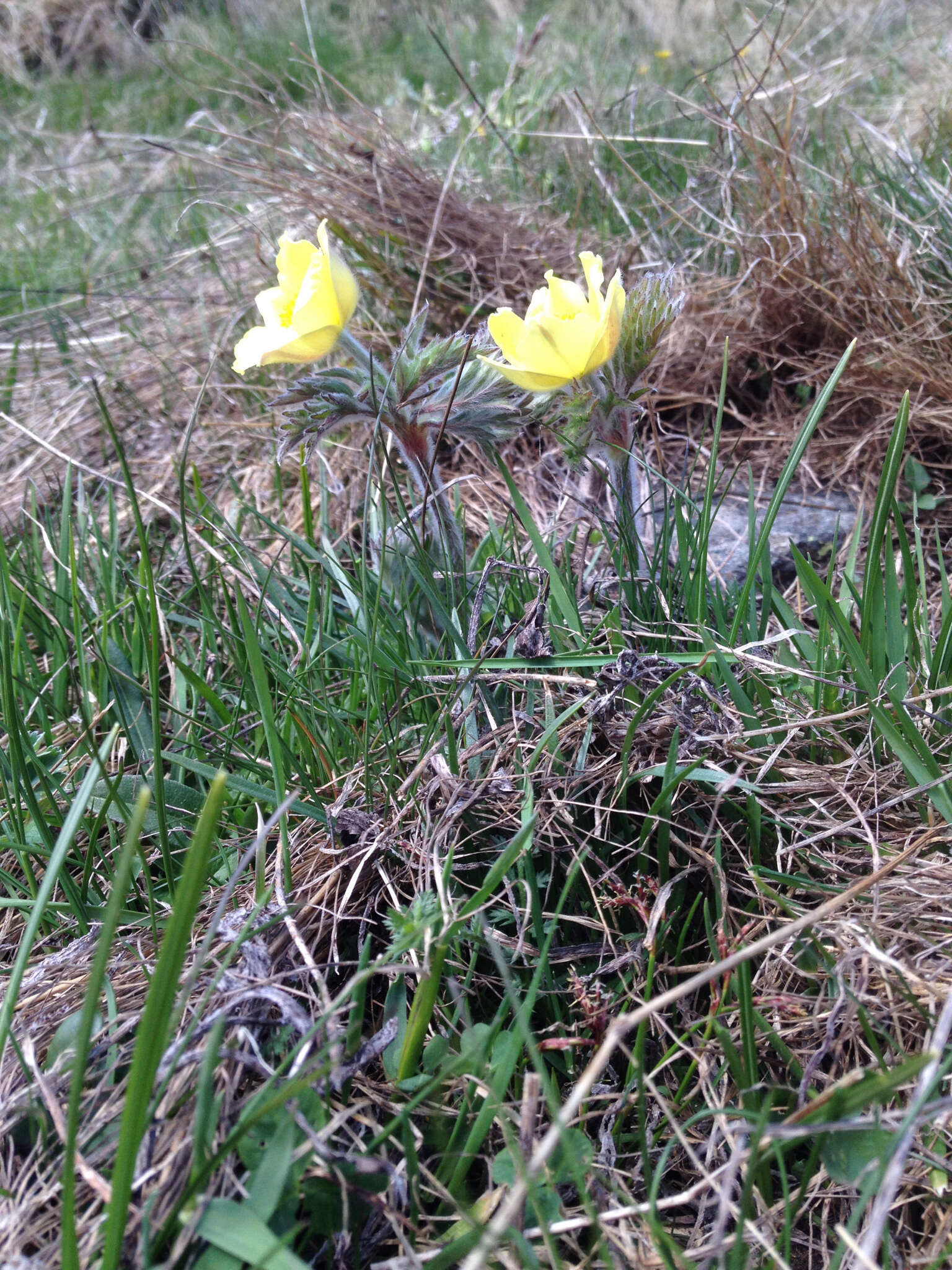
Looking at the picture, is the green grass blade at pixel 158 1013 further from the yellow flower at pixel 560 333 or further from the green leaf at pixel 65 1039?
the yellow flower at pixel 560 333

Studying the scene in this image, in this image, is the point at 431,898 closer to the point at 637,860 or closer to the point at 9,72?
the point at 637,860

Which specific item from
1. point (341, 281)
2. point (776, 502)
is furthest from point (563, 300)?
point (776, 502)

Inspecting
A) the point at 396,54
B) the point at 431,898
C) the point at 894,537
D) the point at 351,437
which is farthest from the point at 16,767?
the point at 396,54

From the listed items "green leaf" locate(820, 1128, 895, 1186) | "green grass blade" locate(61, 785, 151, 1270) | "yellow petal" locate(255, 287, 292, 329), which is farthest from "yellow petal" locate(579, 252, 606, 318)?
"green leaf" locate(820, 1128, 895, 1186)

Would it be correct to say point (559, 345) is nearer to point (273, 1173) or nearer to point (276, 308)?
point (276, 308)

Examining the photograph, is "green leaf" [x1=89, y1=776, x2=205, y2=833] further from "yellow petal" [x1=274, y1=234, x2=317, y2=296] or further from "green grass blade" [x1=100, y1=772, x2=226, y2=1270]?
"yellow petal" [x1=274, y1=234, x2=317, y2=296]
